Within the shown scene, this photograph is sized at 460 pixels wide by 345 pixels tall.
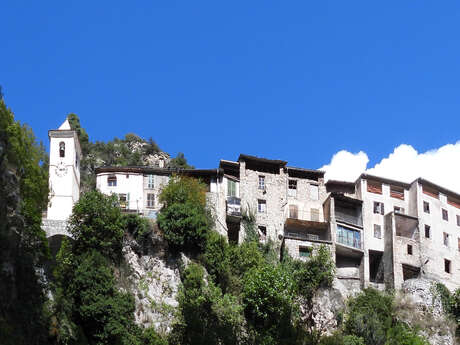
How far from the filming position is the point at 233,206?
62.8 metres

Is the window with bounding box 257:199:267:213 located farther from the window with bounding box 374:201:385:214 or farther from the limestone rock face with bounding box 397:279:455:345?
the limestone rock face with bounding box 397:279:455:345

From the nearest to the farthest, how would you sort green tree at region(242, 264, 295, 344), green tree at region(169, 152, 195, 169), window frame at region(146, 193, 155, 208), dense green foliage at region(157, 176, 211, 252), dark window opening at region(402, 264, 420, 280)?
1. green tree at region(242, 264, 295, 344)
2. dense green foliage at region(157, 176, 211, 252)
3. window frame at region(146, 193, 155, 208)
4. dark window opening at region(402, 264, 420, 280)
5. green tree at region(169, 152, 195, 169)

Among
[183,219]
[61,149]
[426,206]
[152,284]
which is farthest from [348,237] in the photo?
[61,149]

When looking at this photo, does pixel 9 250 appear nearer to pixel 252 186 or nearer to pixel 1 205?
pixel 1 205

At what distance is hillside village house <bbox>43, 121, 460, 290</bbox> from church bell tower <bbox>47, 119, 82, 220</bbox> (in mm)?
236

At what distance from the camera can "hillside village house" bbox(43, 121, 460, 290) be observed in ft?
205

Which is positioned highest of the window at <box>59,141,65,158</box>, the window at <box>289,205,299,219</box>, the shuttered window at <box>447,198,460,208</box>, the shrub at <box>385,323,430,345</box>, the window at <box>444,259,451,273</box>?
the window at <box>59,141,65,158</box>

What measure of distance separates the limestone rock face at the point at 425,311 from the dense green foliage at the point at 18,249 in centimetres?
2670

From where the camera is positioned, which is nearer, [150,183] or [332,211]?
[150,183]

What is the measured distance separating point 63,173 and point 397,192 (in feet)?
89.9

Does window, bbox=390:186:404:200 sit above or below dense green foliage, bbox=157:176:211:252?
above

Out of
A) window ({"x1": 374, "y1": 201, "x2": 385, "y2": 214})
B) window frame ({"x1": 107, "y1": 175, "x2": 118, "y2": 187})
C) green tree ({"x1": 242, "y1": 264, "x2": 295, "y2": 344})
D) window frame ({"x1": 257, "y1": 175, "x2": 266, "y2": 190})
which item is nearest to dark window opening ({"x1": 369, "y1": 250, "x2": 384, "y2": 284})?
window ({"x1": 374, "y1": 201, "x2": 385, "y2": 214})

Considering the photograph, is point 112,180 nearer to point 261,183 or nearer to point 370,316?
point 261,183

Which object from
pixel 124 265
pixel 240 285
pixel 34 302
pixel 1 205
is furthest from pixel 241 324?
pixel 1 205
